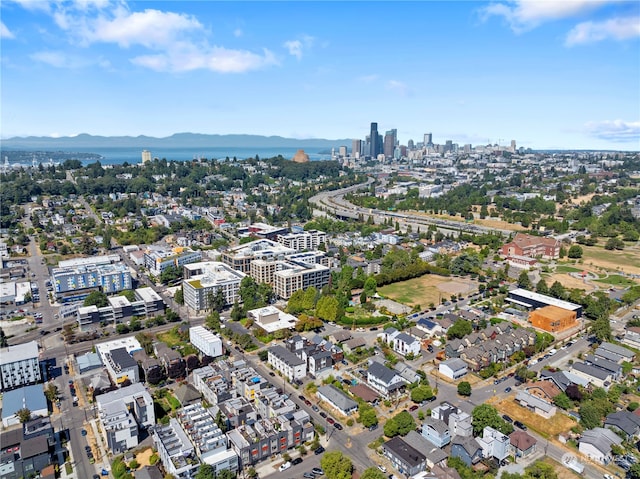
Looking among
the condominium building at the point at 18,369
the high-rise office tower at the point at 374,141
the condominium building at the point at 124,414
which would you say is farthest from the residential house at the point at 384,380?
the high-rise office tower at the point at 374,141

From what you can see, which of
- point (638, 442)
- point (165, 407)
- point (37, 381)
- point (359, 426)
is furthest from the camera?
point (37, 381)

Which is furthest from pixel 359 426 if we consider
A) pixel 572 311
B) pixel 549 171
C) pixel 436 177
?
pixel 549 171

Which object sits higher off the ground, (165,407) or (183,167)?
(183,167)

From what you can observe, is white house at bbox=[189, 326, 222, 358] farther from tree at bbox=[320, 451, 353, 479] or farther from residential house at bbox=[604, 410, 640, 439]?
residential house at bbox=[604, 410, 640, 439]

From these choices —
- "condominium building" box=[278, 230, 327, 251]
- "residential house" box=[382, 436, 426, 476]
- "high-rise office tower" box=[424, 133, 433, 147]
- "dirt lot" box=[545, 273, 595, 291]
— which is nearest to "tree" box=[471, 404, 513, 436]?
"residential house" box=[382, 436, 426, 476]

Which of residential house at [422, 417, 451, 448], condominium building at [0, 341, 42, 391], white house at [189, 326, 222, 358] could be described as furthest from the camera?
white house at [189, 326, 222, 358]

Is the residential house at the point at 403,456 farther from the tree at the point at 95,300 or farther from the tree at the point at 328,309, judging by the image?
the tree at the point at 95,300

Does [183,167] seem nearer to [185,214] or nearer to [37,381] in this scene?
[185,214]
